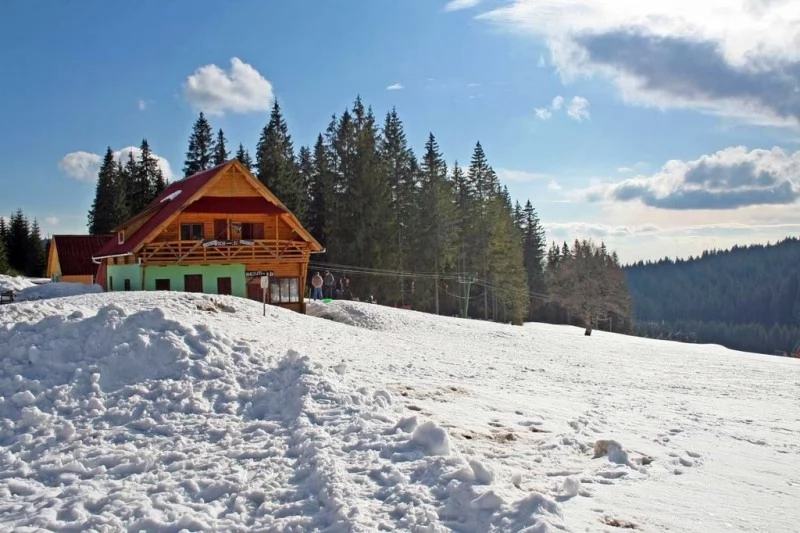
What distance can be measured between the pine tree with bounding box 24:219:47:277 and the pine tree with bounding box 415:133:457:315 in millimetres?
44510

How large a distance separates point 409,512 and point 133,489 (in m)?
3.36

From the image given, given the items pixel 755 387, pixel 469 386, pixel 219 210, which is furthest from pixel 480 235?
pixel 469 386

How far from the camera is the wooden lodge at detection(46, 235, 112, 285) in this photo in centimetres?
5238

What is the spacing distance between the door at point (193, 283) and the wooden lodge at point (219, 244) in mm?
47

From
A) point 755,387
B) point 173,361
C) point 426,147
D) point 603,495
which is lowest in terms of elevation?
point 755,387

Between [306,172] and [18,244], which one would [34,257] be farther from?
[306,172]

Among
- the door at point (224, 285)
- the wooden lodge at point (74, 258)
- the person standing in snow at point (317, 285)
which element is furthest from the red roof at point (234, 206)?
the wooden lodge at point (74, 258)

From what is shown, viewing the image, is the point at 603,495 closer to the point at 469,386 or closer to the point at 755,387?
the point at 469,386

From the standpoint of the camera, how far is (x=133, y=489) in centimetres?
756

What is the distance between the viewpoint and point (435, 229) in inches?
2189

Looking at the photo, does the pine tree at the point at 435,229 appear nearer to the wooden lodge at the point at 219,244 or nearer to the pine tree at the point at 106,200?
the wooden lodge at the point at 219,244

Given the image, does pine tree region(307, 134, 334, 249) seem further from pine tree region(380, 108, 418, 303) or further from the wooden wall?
the wooden wall

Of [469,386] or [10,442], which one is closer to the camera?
[10,442]

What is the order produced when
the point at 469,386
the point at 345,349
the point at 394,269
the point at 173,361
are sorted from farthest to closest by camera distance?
the point at 394,269, the point at 345,349, the point at 469,386, the point at 173,361
